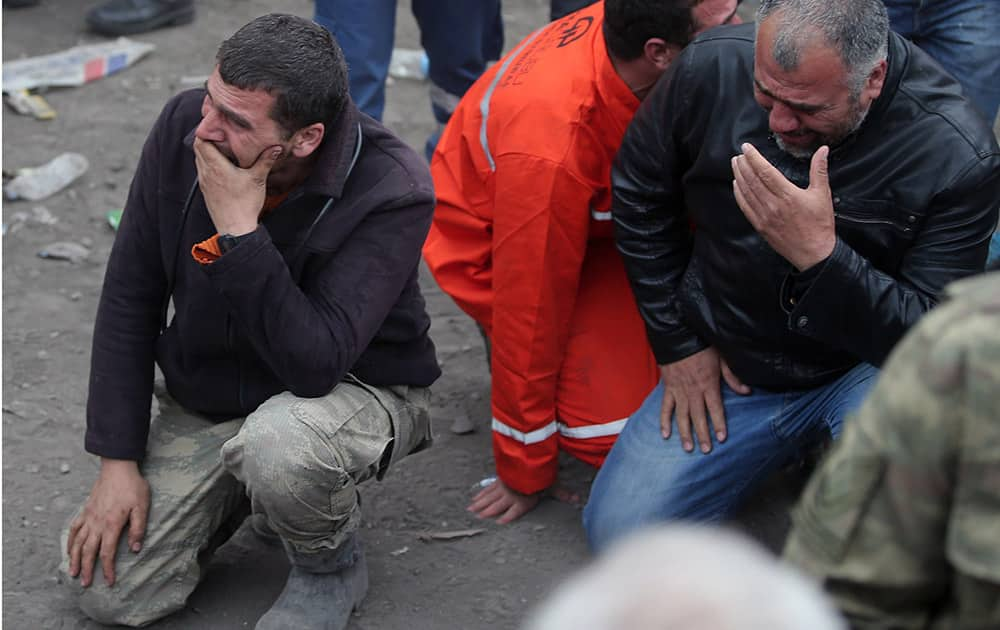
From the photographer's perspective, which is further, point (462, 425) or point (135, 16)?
point (135, 16)

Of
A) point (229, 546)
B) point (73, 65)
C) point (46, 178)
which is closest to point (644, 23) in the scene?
point (229, 546)

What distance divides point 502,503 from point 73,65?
3787 mm

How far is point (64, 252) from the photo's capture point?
487 cm

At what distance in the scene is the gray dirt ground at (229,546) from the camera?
3295 millimetres

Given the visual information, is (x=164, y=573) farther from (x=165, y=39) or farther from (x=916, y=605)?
(x=165, y=39)

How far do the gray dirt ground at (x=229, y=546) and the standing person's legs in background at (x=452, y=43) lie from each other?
78 cm

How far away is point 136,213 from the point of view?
10.2 ft

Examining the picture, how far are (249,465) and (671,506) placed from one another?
113 centimetres

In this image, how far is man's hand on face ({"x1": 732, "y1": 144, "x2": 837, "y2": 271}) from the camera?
8.95 feet

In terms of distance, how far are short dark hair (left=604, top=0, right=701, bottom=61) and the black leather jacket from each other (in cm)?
21

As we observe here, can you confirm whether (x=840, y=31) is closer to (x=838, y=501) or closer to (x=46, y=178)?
(x=838, y=501)

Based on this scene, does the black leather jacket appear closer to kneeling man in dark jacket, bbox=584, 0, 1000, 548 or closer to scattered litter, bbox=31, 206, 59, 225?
kneeling man in dark jacket, bbox=584, 0, 1000, 548

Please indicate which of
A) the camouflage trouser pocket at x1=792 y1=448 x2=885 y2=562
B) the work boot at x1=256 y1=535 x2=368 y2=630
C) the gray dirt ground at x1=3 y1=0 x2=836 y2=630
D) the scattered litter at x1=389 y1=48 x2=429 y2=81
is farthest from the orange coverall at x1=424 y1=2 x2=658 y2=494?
the scattered litter at x1=389 y1=48 x2=429 y2=81

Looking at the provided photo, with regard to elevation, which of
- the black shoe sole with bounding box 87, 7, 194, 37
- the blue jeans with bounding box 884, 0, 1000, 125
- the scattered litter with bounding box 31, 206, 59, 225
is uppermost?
the blue jeans with bounding box 884, 0, 1000, 125
